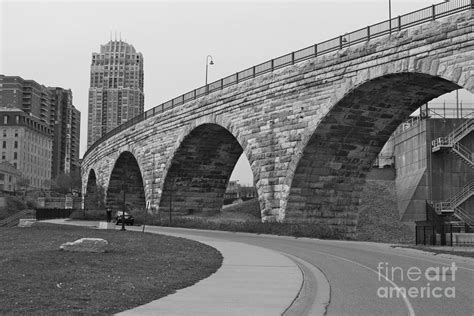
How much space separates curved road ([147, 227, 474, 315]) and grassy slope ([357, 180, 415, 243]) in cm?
2191

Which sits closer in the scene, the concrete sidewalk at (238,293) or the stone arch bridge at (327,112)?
the concrete sidewalk at (238,293)

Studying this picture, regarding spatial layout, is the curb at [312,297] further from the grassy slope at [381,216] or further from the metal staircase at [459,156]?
the metal staircase at [459,156]

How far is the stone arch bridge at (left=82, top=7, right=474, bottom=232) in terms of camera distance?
2212 cm

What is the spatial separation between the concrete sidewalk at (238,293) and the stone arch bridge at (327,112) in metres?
12.3

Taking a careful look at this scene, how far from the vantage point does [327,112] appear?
26.7 meters

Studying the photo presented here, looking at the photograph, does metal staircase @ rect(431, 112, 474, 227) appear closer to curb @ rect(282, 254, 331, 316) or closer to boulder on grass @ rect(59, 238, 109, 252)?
curb @ rect(282, 254, 331, 316)

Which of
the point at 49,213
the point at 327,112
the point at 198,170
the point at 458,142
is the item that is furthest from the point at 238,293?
the point at 49,213

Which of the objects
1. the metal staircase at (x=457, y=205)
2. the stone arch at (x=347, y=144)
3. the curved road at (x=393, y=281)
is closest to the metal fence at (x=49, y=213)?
the stone arch at (x=347, y=144)

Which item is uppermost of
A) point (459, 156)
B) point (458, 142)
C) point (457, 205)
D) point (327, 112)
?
point (458, 142)

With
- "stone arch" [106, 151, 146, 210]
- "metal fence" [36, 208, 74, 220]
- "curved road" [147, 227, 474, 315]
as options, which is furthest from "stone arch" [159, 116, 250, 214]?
"curved road" [147, 227, 474, 315]

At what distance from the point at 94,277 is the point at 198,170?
3489 centimetres

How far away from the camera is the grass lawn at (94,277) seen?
764 cm

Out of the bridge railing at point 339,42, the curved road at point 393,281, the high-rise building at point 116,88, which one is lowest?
the curved road at point 393,281

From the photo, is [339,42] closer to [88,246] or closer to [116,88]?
[88,246]
